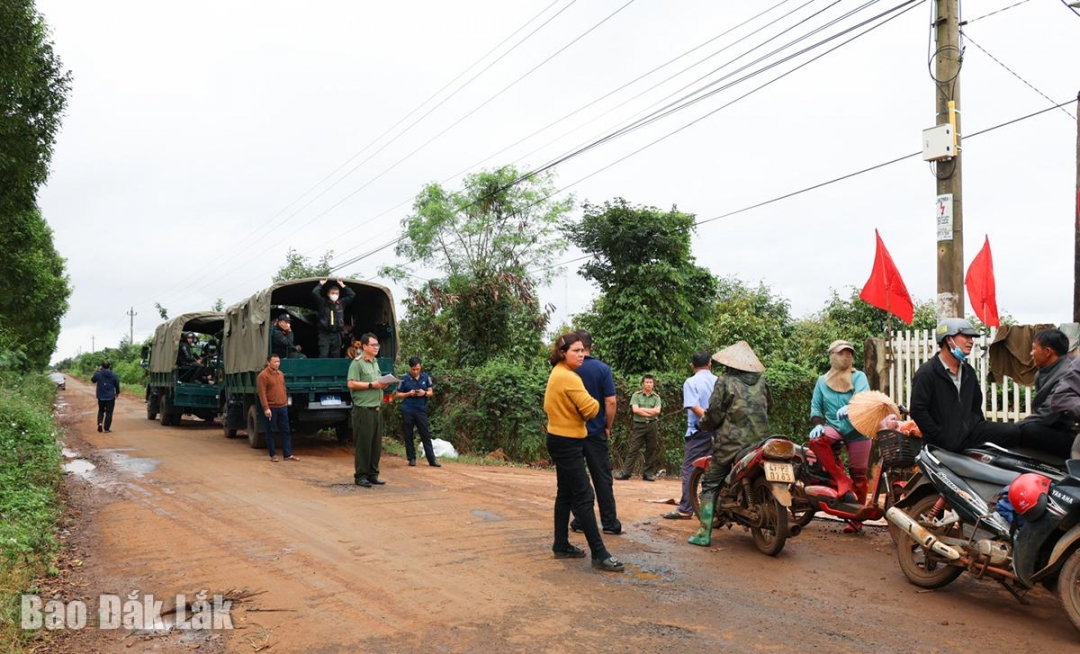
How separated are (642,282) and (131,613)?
14.7 metres

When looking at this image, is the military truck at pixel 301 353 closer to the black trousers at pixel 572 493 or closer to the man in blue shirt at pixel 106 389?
the man in blue shirt at pixel 106 389

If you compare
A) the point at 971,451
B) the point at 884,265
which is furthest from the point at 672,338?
the point at 971,451

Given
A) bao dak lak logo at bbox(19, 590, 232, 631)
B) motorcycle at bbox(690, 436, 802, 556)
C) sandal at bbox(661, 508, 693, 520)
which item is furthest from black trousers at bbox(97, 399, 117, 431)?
motorcycle at bbox(690, 436, 802, 556)

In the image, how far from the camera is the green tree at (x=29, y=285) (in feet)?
71.7

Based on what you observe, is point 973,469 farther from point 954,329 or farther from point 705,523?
point 705,523

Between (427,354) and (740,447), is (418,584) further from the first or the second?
(427,354)

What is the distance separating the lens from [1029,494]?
455 centimetres

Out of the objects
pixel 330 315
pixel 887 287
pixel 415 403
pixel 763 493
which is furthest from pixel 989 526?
pixel 330 315

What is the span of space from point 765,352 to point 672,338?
6.86m

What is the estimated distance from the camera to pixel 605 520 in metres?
7.07

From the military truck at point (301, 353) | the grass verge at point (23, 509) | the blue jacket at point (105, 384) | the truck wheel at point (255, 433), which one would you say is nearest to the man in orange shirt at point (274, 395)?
the military truck at point (301, 353)

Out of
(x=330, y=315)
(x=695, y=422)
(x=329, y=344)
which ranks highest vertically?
(x=330, y=315)

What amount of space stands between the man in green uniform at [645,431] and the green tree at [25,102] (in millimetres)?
11542

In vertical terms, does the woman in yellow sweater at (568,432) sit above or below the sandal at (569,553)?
above
